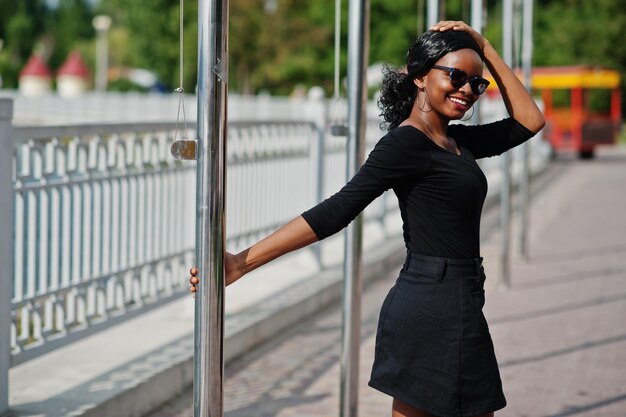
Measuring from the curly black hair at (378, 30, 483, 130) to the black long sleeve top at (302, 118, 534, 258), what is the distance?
24 cm

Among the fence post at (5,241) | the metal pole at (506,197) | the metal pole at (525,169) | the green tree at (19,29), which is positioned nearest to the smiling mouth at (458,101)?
the fence post at (5,241)

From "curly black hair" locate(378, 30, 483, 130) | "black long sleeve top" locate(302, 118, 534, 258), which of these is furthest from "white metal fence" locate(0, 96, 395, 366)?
"black long sleeve top" locate(302, 118, 534, 258)

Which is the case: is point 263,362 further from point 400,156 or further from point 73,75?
point 73,75

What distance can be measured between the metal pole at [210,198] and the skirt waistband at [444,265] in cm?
58

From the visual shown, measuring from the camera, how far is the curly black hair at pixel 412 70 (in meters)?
3.70

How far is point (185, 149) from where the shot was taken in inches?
148

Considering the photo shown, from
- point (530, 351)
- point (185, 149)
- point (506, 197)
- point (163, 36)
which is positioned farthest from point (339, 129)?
point (163, 36)

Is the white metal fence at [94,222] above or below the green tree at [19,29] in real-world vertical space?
below

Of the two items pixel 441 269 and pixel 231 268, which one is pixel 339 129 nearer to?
pixel 231 268

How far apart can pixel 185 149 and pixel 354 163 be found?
1.84m

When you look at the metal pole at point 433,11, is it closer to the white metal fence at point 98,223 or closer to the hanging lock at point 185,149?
the white metal fence at point 98,223

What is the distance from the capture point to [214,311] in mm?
3711

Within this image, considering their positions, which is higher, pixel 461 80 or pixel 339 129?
pixel 461 80

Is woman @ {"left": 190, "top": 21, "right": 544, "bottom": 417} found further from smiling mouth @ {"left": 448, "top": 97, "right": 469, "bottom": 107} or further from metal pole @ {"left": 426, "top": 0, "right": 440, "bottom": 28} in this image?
metal pole @ {"left": 426, "top": 0, "right": 440, "bottom": 28}
